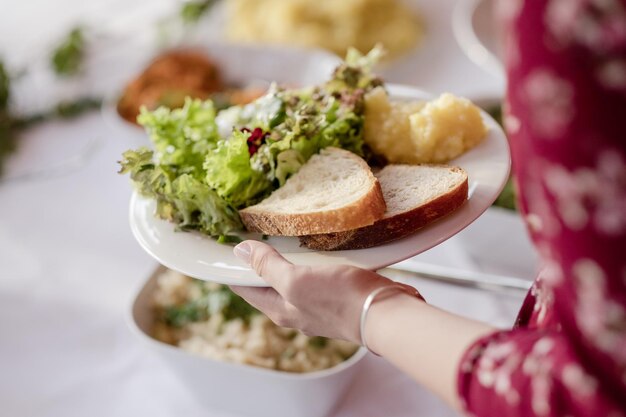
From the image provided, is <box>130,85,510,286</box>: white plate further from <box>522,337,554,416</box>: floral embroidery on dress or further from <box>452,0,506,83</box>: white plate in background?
<box>452,0,506,83</box>: white plate in background

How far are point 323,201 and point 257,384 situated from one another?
0.46 meters

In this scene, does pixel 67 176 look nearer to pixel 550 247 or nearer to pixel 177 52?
pixel 177 52

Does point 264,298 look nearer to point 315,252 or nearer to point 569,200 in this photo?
point 315,252

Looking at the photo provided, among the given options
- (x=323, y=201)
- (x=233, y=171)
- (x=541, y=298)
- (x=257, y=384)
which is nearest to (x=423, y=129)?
(x=323, y=201)

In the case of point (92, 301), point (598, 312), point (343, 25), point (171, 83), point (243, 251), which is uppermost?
point (598, 312)

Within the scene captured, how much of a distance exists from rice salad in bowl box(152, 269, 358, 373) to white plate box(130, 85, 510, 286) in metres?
0.38

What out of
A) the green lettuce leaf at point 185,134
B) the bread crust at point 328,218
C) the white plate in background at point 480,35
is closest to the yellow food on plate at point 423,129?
the bread crust at point 328,218

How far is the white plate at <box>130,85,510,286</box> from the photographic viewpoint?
1117mm

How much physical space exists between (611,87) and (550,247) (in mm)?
169

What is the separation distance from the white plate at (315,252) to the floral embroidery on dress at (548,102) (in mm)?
480

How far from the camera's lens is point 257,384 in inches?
58.0

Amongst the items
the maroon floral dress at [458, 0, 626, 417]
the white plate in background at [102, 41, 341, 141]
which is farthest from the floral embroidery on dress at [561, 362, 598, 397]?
the white plate in background at [102, 41, 341, 141]

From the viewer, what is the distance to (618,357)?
70cm

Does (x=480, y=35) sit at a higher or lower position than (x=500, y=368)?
lower
